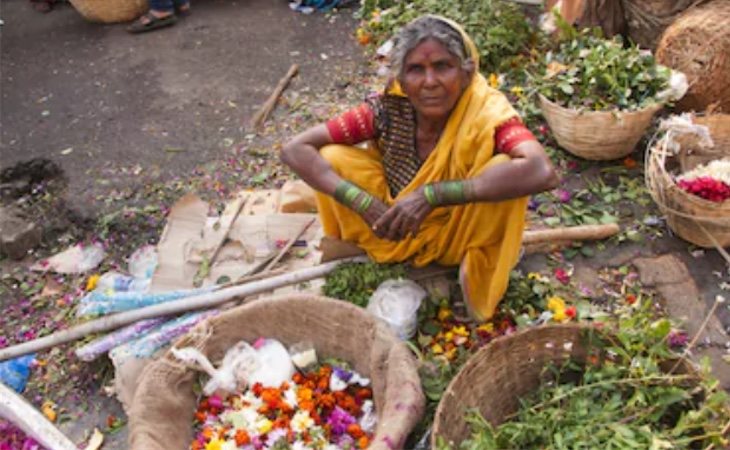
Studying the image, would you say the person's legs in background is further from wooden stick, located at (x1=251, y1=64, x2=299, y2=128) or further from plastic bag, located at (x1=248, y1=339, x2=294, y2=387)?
plastic bag, located at (x1=248, y1=339, x2=294, y2=387)

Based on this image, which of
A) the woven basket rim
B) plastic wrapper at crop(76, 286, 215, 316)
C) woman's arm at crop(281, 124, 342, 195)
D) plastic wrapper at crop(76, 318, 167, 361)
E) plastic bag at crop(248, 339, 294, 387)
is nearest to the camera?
plastic bag at crop(248, 339, 294, 387)

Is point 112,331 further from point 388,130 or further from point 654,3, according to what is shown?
point 654,3

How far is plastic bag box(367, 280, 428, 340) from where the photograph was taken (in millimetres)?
2850

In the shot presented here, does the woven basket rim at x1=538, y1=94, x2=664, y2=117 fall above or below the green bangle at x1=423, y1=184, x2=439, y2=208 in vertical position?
below

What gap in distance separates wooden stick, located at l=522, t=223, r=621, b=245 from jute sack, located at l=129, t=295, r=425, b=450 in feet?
3.21

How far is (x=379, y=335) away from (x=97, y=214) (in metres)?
2.25

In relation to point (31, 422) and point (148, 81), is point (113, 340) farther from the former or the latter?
point (148, 81)

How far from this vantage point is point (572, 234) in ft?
10.7

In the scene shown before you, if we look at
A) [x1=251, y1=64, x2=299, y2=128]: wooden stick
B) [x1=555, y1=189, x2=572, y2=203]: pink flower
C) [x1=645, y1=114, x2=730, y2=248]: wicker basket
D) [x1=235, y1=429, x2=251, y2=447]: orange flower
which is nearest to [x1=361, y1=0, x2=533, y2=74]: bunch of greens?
[x1=251, y1=64, x2=299, y2=128]: wooden stick

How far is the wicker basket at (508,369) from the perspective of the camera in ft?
7.53

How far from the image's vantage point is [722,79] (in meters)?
3.81

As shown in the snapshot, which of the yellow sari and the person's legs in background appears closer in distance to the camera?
the yellow sari

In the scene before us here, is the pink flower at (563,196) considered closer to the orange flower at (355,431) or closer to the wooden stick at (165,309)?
the wooden stick at (165,309)

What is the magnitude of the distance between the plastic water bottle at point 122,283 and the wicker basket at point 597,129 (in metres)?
2.29
